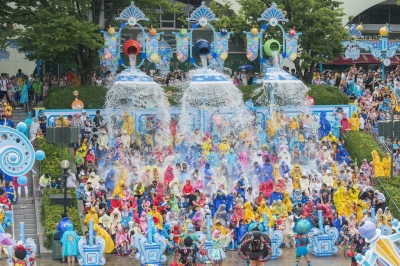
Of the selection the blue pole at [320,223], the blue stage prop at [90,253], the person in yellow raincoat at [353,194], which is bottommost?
the blue stage prop at [90,253]

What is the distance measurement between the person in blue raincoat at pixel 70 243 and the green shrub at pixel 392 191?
1079 cm

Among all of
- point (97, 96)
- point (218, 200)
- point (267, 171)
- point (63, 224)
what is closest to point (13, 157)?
point (63, 224)

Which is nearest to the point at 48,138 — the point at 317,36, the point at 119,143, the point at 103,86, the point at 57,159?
the point at 57,159

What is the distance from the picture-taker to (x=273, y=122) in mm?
39656

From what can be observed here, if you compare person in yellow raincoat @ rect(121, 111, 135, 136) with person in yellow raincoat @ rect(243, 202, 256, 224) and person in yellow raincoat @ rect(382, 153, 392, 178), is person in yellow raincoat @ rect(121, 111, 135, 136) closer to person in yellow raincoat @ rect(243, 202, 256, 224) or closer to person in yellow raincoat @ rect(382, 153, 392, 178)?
person in yellow raincoat @ rect(243, 202, 256, 224)

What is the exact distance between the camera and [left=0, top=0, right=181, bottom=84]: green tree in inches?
1515

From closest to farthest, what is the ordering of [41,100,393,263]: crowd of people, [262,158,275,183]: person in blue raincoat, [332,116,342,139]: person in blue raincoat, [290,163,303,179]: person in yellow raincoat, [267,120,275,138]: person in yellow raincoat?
1. [41,100,393,263]: crowd of people
2. [290,163,303,179]: person in yellow raincoat
3. [262,158,275,183]: person in blue raincoat
4. [267,120,275,138]: person in yellow raincoat
5. [332,116,342,139]: person in blue raincoat

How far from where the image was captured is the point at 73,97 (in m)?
39.8

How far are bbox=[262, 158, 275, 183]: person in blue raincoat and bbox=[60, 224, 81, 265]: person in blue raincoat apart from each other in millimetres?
8562

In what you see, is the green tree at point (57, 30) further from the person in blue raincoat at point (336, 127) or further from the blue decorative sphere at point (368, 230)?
the blue decorative sphere at point (368, 230)

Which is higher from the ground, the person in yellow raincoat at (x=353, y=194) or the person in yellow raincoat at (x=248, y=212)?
the person in yellow raincoat at (x=353, y=194)

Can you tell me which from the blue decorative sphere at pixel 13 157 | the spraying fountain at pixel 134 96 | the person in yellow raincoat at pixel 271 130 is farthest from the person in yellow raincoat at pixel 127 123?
the blue decorative sphere at pixel 13 157

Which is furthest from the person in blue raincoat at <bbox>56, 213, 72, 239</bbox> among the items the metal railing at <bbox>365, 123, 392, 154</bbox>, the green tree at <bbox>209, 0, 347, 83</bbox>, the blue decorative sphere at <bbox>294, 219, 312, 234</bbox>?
the green tree at <bbox>209, 0, 347, 83</bbox>

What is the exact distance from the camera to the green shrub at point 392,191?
33.9 meters
